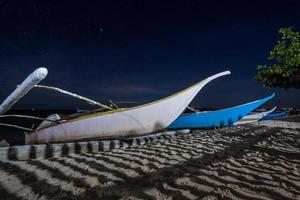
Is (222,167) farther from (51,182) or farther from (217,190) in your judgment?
(51,182)

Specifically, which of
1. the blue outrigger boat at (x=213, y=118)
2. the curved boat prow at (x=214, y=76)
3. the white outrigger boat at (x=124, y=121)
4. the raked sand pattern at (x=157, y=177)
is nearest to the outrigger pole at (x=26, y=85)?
the raked sand pattern at (x=157, y=177)

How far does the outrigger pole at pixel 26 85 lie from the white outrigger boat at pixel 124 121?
373 centimetres

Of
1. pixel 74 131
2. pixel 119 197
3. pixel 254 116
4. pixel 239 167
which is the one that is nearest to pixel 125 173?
pixel 119 197

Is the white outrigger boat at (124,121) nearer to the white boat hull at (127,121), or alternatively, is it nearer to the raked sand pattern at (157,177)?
the white boat hull at (127,121)

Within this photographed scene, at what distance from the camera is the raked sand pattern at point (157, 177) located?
8.90 ft

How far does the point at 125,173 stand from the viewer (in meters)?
3.52

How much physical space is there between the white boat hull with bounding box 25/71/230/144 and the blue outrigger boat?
3.10 metres

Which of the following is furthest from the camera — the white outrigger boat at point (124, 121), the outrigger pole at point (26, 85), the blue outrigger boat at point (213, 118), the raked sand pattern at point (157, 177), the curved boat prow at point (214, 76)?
the blue outrigger boat at point (213, 118)

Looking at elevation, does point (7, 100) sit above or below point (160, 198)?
above

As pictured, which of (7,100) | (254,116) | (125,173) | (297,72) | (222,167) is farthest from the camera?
(254,116)

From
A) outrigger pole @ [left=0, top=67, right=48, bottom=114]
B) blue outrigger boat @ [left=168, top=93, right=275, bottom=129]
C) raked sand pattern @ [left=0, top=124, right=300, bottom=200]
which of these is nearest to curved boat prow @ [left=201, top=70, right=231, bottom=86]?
blue outrigger boat @ [left=168, top=93, right=275, bottom=129]

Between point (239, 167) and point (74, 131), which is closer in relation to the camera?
point (239, 167)

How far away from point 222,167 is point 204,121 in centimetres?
793

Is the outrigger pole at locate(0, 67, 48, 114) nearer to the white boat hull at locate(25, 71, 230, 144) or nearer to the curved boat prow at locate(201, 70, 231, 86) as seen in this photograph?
the white boat hull at locate(25, 71, 230, 144)
